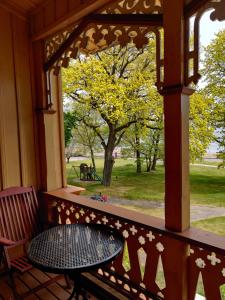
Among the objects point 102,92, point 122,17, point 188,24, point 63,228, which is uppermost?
point 102,92

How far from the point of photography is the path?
7176 millimetres

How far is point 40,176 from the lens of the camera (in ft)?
9.98

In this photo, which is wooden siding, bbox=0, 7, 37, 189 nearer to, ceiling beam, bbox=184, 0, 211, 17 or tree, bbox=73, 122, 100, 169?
ceiling beam, bbox=184, 0, 211, 17

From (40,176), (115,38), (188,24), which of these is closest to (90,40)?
(115,38)

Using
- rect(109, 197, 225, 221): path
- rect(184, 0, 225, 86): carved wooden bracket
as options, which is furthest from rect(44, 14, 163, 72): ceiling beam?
rect(109, 197, 225, 221): path

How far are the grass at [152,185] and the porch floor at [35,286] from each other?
6.55 meters

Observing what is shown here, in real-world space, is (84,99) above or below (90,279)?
above

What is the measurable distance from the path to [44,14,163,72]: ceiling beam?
19.7ft

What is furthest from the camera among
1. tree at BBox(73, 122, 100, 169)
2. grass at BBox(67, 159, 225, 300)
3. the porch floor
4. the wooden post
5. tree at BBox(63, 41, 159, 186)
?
tree at BBox(73, 122, 100, 169)

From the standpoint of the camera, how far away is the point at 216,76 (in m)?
7.20

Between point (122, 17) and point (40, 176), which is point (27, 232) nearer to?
point (40, 176)

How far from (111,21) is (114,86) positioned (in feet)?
20.3

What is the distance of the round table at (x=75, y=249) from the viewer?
155 cm

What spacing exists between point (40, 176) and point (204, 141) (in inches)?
248
